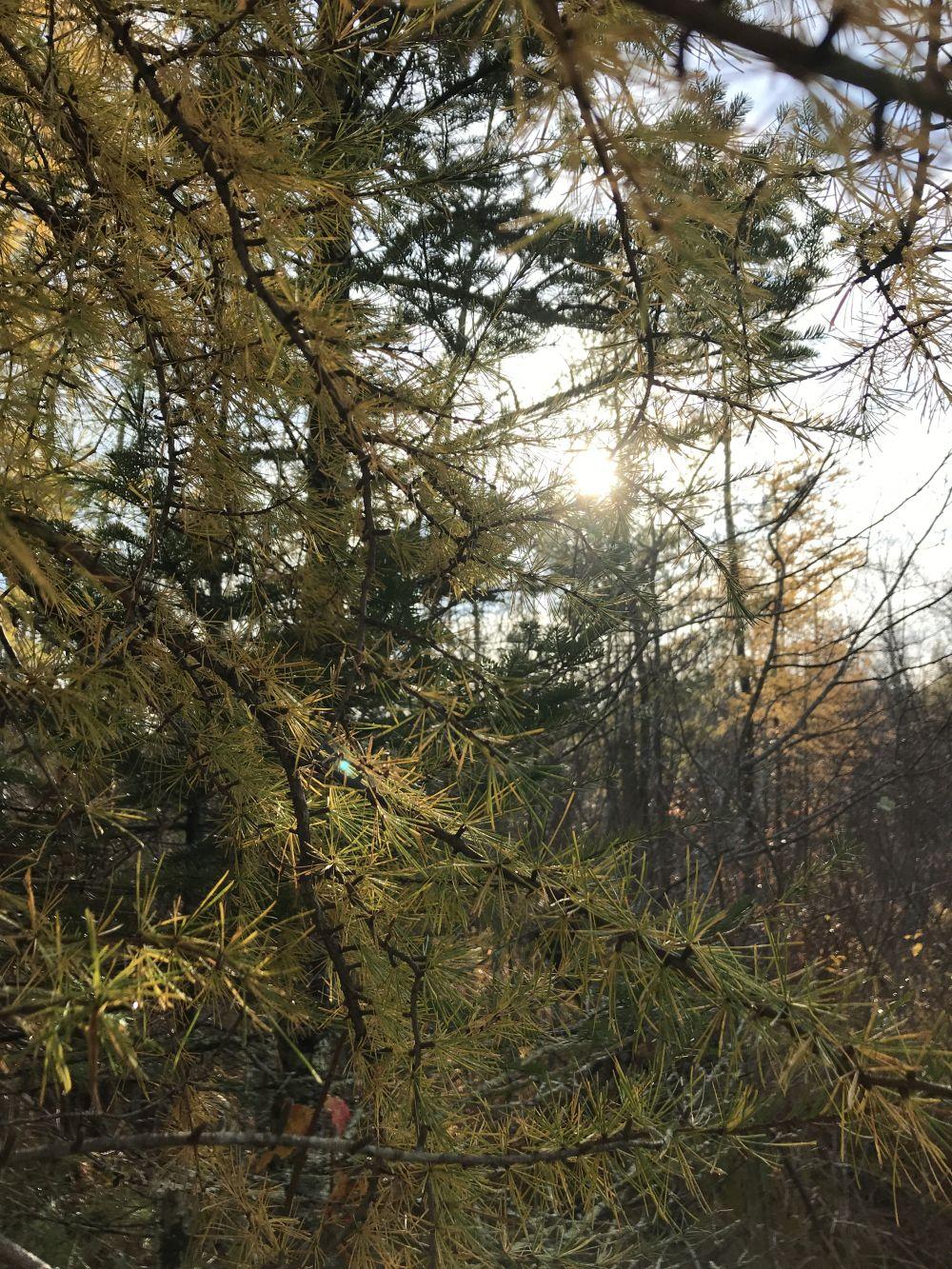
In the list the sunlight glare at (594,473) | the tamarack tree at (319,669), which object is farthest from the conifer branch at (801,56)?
the sunlight glare at (594,473)

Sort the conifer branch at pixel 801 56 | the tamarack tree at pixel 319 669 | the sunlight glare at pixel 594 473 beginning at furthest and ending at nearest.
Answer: the sunlight glare at pixel 594 473
the tamarack tree at pixel 319 669
the conifer branch at pixel 801 56

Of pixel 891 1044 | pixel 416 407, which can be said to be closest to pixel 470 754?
pixel 416 407

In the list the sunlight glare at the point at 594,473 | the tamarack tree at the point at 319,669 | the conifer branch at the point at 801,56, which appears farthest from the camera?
the sunlight glare at the point at 594,473

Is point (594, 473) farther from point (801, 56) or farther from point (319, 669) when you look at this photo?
point (801, 56)

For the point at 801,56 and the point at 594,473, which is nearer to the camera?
the point at 801,56

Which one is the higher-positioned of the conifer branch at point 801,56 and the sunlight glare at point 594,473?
the sunlight glare at point 594,473

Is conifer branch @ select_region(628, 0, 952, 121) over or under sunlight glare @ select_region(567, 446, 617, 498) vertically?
under

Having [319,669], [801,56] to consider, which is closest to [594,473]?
[319,669]

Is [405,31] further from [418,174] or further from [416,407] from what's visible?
[418,174]

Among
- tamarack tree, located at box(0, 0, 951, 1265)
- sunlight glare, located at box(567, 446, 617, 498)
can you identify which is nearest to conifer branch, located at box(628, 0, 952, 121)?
tamarack tree, located at box(0, 0, 951, 1265)

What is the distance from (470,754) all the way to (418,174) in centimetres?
224

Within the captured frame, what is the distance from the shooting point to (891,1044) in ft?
2.87

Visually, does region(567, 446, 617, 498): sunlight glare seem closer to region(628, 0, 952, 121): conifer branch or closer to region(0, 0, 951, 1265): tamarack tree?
region(0, 0, 951, 1265): tamarack tree

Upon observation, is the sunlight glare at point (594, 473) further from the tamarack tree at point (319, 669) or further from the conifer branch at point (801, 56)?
the conifer branch at point (801, 56)
